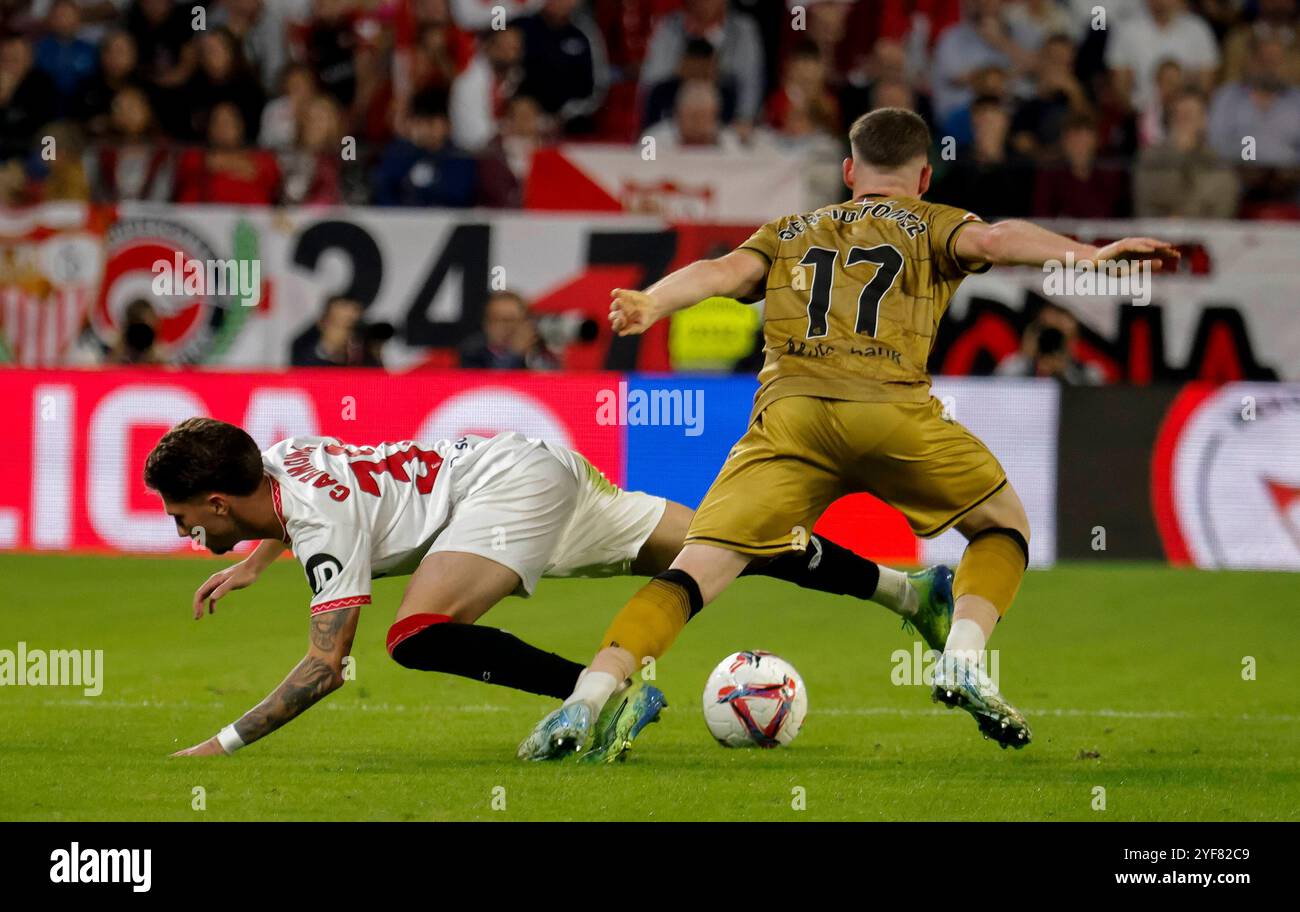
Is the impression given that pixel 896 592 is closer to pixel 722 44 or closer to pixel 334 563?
pixel 334 563

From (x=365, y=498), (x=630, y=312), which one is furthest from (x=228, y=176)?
(x=630, y=312)

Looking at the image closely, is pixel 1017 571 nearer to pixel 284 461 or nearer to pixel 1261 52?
pixel 284 461

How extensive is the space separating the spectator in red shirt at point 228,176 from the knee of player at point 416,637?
8121mm

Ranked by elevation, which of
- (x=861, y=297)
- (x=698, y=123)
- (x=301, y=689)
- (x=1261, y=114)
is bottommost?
(x=301, y=689)

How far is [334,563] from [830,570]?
1880mm

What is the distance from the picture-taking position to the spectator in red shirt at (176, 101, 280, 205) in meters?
13.6

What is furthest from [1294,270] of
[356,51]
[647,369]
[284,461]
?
[284,461]

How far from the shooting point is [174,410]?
12.1 m

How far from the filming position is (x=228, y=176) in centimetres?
1365

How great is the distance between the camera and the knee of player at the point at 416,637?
5992mm

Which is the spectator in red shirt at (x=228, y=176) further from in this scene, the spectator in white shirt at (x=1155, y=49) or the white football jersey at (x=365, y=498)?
the white football jersey at (x=365, y=498)

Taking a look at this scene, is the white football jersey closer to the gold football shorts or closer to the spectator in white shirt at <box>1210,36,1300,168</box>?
the gold football shorts

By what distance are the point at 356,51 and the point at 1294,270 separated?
702 centimetres

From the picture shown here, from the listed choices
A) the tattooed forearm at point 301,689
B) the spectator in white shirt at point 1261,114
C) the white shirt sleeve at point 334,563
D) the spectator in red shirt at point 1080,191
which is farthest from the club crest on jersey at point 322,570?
the spectator in white shirt at point 1261,114
